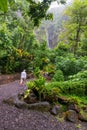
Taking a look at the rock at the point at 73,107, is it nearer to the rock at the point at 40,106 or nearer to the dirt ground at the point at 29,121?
the dirt ground at the point at 29,121

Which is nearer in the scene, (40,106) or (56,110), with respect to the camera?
(40,106)

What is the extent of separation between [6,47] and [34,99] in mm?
7443

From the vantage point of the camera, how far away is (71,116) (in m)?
7.41

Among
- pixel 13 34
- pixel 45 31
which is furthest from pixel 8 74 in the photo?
pixel 45 31

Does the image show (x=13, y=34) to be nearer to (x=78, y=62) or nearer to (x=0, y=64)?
(x=0, y=64)

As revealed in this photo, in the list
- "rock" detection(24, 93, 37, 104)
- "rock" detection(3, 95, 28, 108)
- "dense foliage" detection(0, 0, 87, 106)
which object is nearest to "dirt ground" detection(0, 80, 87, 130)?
"rock" detection(3, 95, 28, 108)

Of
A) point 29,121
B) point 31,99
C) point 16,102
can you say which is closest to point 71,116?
point 31,99

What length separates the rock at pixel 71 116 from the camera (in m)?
7.33

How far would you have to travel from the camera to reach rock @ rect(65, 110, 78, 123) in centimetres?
733

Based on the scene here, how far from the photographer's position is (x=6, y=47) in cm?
1481

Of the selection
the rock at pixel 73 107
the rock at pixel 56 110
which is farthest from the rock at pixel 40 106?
the rock at pixel 73 107

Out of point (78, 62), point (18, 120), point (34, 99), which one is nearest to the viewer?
point (18, 120)

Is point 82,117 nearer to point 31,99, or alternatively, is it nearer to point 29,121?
point 31,99

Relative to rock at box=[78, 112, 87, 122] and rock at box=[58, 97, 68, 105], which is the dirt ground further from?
rock at box=[58, 97, 68, 105]
